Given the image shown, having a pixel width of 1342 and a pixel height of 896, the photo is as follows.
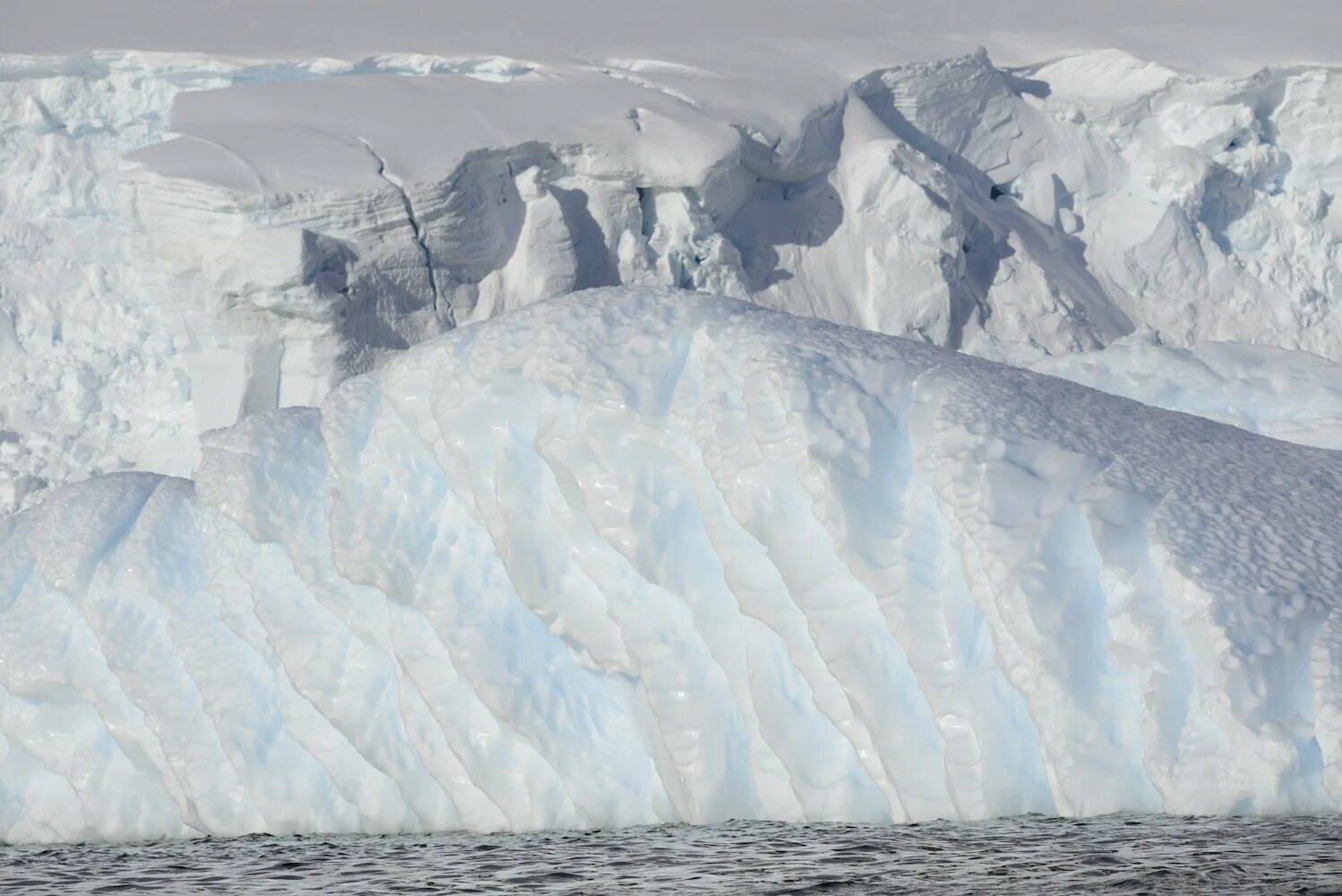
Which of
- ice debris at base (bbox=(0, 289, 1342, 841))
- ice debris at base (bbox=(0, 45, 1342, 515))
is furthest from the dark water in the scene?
ice debris at base (bbox=(0, 45, 1342, 515))

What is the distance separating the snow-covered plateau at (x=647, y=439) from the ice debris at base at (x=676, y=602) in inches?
0.6

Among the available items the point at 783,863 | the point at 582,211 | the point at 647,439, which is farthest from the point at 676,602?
the point at 582,211

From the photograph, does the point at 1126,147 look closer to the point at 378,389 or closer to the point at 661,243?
the point at 661,243

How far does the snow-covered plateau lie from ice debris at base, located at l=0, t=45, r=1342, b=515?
3 cm

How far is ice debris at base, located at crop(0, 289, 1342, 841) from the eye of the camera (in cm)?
481

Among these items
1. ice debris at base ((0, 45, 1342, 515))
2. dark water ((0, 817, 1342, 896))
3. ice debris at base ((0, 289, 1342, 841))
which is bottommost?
dark water ((0, 817, 1342, 896))

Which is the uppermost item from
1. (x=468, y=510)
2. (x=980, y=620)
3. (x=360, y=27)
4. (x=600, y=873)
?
(x=360, y=27)

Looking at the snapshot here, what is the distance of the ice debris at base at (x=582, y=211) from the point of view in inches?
409

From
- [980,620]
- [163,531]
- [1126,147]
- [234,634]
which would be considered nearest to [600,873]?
[980,620]

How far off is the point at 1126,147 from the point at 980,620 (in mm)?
7749

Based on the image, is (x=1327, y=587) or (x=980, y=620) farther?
(x=980, y=620)

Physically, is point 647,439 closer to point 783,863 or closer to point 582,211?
point 783,863

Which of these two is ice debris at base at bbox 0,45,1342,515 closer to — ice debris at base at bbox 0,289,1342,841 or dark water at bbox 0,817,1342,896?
ice debris at base at bbox 0,289,1342,841

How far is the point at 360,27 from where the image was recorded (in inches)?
482
